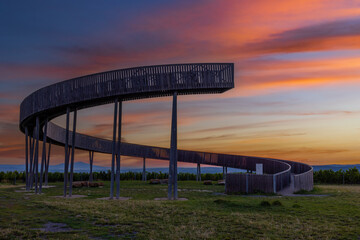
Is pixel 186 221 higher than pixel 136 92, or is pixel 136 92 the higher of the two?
pixel 136 92

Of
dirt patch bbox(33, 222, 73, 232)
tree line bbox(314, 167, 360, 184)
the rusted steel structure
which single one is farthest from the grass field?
tree line bbox(314, 167, 360, 184)

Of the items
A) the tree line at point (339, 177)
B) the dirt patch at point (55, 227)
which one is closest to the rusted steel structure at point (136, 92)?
the dirt patch at point (55, 227)

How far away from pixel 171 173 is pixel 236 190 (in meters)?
5.37

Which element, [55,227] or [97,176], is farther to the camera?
[97,176]

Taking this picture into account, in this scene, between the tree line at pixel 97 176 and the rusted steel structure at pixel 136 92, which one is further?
the tree line at pixel 97 176

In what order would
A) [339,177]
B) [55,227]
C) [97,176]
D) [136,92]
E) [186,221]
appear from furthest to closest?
[97,176] < [339,177] < [136,92] < [186,221] < [55,227]

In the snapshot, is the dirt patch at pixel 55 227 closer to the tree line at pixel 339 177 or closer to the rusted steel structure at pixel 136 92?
the rusted steel structure at pixel 136 92

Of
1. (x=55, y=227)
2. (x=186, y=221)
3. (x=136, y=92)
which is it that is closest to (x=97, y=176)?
(x=136, y=92)

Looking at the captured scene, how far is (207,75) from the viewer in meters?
20.7

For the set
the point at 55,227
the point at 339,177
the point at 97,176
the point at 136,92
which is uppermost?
the point at 136,92

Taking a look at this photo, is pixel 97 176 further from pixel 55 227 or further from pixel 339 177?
pixel 55 227

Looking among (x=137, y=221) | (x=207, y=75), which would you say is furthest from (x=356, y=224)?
(x=207, y=75)

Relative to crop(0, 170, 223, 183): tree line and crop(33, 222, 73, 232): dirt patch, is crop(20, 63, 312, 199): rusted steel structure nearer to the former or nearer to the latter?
crop(33, 222, 73, 232): dirt patch

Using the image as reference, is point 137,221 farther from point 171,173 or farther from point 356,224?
point 171,173
